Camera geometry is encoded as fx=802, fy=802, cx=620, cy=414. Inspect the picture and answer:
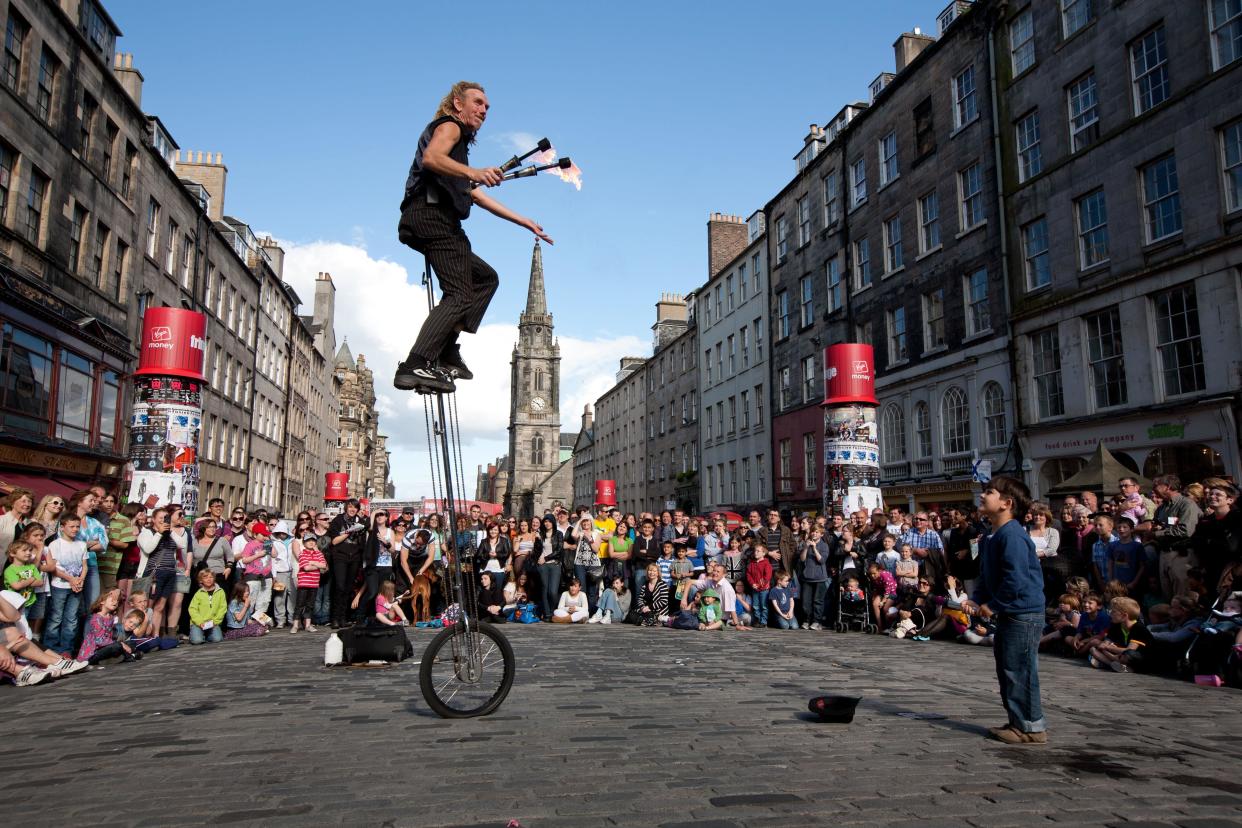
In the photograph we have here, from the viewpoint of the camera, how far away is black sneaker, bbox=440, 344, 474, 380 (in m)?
5.75

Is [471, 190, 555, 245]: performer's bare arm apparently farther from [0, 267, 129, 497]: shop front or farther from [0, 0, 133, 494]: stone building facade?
[0, 0, 133, 494]: stone building facade

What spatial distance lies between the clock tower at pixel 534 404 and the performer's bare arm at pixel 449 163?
4335 inches

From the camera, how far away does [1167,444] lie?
17.8 meters

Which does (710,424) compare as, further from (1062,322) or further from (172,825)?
(172,825)

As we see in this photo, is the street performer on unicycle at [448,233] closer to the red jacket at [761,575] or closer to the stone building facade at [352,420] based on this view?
the red jacket at [761,575]

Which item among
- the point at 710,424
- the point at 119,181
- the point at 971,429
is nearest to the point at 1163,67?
the point at 971,429

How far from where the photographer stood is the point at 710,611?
50.5ft

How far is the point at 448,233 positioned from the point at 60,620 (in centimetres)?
836

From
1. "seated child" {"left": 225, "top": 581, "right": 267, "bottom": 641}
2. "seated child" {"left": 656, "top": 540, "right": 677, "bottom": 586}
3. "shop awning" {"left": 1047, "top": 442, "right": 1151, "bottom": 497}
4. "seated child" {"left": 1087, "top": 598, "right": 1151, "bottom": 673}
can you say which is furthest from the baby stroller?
"seated child" {"left": 225, "top": 581, "right": 267, "bottom": 641}

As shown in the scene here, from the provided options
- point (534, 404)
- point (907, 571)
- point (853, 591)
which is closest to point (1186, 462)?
point (907, 571)

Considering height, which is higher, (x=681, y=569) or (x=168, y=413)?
(x=168, y=413)

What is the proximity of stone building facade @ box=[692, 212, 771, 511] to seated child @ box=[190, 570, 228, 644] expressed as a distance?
29139mm

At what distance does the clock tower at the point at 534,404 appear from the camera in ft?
377

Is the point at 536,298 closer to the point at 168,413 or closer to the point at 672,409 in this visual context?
the point at 672,409
